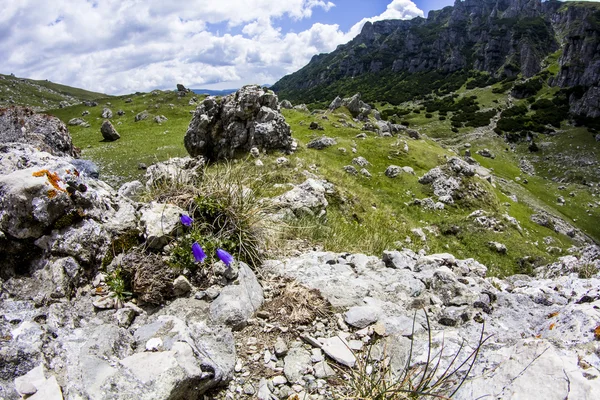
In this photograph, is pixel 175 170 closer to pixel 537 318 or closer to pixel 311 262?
pixel 311 262

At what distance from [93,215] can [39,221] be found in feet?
2.22

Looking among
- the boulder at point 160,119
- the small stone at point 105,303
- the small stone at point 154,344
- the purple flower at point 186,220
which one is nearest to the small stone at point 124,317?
the small stone at point 105,303

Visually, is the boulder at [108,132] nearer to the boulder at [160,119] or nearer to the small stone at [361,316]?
the boulder at [160,119]

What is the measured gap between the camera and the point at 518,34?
597 feet

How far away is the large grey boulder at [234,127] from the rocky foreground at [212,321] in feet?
81.2

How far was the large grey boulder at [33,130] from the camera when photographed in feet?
54.5

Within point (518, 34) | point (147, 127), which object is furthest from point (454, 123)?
point (518, 34)

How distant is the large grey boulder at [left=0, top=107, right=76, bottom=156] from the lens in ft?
54.5

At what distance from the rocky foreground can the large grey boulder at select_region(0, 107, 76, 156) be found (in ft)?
46.9

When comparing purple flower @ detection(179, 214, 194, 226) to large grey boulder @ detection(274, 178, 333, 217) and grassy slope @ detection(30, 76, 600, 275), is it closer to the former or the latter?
grassy slope @ detection(30, 76, 600, 275)

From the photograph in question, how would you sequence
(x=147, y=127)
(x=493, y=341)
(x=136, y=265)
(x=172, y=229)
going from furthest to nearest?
(x=147, y=127) → (x=172, y=229) → (x=136, y=265) → (x=493, y=341)

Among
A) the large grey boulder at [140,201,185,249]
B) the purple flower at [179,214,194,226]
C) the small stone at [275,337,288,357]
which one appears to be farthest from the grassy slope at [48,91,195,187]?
the small stone at [275,337,288,357]

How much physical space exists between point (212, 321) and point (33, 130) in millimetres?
22862

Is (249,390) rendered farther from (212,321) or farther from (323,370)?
(212,321)
